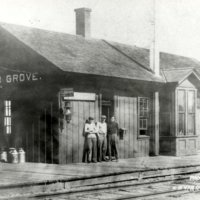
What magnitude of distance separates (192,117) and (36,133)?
7.49 metres

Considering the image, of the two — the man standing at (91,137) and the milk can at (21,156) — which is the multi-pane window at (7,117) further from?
the man standing at (91,137)

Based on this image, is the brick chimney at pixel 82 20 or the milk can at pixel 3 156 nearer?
the milk can at pixel 3 156

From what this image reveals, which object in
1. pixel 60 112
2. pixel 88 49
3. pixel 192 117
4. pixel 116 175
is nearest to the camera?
pixel 116 175

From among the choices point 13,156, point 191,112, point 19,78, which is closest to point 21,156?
point 13,156

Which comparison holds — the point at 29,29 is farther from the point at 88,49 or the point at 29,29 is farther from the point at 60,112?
the point at 60,112

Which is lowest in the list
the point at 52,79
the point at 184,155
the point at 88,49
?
the point at 184,155

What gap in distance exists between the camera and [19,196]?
9.01 meters

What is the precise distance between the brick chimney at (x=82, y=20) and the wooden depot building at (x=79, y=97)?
0.88 meters

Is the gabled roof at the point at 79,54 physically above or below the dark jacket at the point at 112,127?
above

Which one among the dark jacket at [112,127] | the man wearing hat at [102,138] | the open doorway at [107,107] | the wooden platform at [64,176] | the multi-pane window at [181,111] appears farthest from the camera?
the multi-pane window at [181,111]

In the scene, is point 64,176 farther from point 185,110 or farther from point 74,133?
point 185,110

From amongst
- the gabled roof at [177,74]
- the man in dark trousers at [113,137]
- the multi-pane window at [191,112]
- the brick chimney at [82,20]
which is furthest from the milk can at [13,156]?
the multi-pane window at [191,112]

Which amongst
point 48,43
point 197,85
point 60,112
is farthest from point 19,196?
point 197,85

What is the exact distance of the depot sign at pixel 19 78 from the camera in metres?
15.3
